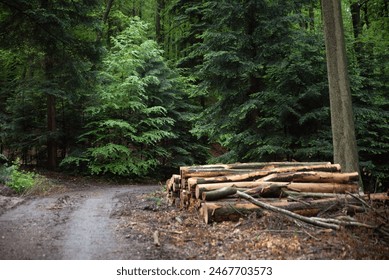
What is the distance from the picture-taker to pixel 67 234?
5.80 m

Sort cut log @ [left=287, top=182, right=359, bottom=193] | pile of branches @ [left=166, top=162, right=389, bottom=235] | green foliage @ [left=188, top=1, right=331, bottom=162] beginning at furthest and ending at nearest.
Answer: green foliage @ [left=188, top=1, right=331, bottom=162], cut log @ [left=287, top=182, right=359, bottom=193], pile of branches @ [left=166, top=162, right=389, bottom=235]

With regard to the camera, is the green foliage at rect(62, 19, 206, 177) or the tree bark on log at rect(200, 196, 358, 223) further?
the green foliage at rect(62, 19, 206, 177)

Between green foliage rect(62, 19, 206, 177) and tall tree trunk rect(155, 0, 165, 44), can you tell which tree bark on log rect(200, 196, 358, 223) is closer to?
A: green foliage rect(62, 19, 206, 177)

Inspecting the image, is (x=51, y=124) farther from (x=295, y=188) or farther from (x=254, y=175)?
(x=295, y=188)

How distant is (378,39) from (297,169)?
27.1ft

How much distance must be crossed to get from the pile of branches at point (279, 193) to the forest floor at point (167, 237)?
23 centimetres

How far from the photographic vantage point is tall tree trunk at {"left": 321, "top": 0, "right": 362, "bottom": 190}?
857 cm

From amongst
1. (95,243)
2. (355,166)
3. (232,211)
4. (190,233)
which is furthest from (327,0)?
(95,243)

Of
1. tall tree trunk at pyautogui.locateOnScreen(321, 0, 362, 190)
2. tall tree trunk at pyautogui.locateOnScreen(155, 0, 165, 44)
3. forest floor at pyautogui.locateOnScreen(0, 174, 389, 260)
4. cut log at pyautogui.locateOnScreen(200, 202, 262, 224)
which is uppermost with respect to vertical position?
tall tree trunk at pyautogui.locateOnScreen(155, 0, 165, 44)

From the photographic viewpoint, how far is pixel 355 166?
8469 millimetres

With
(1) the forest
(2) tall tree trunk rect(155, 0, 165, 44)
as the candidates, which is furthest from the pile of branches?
(2) tall tree trunk rect(155, 0, 165, 44)

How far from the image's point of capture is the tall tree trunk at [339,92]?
337 inches

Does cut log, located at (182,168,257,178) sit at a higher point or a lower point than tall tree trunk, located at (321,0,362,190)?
lower

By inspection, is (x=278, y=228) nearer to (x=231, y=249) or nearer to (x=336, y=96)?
(x=231, y=249)
